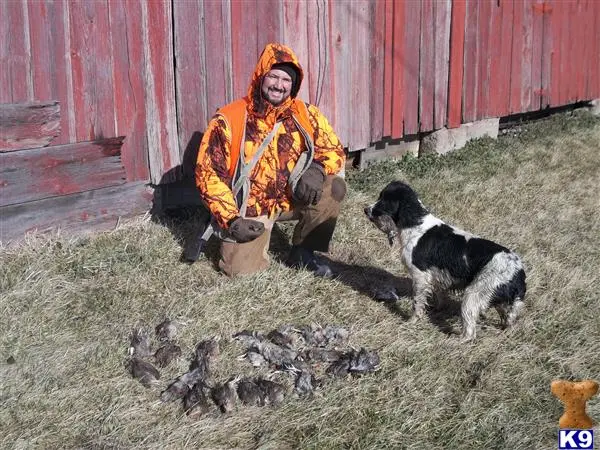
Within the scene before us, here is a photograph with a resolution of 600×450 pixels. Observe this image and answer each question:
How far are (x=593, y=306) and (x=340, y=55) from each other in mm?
3540

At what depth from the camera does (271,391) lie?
11.8 ft

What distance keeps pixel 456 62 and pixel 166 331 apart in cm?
575

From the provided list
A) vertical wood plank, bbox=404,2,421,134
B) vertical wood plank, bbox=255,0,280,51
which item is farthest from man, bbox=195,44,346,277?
vertical wood plank, bbox=404,2,421,134

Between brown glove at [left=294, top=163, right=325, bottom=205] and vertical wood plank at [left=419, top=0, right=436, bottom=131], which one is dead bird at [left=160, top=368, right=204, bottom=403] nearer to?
brown glove at [left=294, top=163, right=325, bottom=205]

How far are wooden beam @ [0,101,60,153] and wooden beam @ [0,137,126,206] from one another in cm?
6

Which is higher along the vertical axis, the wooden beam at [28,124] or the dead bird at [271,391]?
the wooden beam at [28,124]

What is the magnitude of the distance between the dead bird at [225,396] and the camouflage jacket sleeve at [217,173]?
1492 millimetres

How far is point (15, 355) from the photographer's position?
389 cm

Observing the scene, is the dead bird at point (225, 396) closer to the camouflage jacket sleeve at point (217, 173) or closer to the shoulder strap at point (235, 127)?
the camouflage jacket sleeve at point (217, 173)

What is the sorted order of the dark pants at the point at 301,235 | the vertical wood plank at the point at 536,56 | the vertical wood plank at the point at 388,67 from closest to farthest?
the dark pants at the point at 301,235
the vertical wood plank at the point at 388,67
the vertical wood plank at the point at 536,56

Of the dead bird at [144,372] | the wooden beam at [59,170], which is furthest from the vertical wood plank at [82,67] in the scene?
the dead bird at [144,372]

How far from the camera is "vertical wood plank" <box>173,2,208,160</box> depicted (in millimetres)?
5566

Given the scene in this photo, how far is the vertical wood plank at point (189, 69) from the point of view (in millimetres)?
5566

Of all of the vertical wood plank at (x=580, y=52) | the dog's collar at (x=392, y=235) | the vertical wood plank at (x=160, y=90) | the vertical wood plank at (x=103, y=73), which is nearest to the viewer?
the dog's collar at (x=392, y=235)
